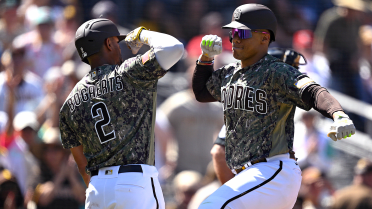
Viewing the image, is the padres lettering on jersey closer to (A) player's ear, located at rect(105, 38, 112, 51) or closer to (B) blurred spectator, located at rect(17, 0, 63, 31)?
(A) player's ear, located at rect(105, 38, 112, 51)

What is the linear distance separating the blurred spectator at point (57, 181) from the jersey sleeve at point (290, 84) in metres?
3.97

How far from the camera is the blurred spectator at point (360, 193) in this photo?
6094 mm

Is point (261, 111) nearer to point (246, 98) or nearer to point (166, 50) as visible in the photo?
point (246, 98)

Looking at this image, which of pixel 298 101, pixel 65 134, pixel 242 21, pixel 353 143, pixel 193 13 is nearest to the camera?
pixel 298 101

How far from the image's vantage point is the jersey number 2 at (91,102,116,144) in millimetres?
3480

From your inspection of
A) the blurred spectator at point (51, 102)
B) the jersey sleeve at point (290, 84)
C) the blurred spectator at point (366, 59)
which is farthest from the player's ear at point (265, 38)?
the blurred spectator at point (366, 59)

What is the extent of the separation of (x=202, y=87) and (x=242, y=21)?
67cm

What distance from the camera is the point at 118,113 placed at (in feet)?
11.4

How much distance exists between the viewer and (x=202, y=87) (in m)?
3.87

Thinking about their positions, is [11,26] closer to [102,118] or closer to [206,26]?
[206,26]

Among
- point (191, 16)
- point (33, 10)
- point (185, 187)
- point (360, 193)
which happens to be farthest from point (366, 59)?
point (33, 10)

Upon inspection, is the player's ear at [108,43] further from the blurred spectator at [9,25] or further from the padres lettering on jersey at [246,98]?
the blurred spectator at [9,25]

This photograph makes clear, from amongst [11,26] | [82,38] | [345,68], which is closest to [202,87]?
[82,38]

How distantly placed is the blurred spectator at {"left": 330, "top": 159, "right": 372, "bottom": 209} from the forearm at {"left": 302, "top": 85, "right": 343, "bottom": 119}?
3.50 m
